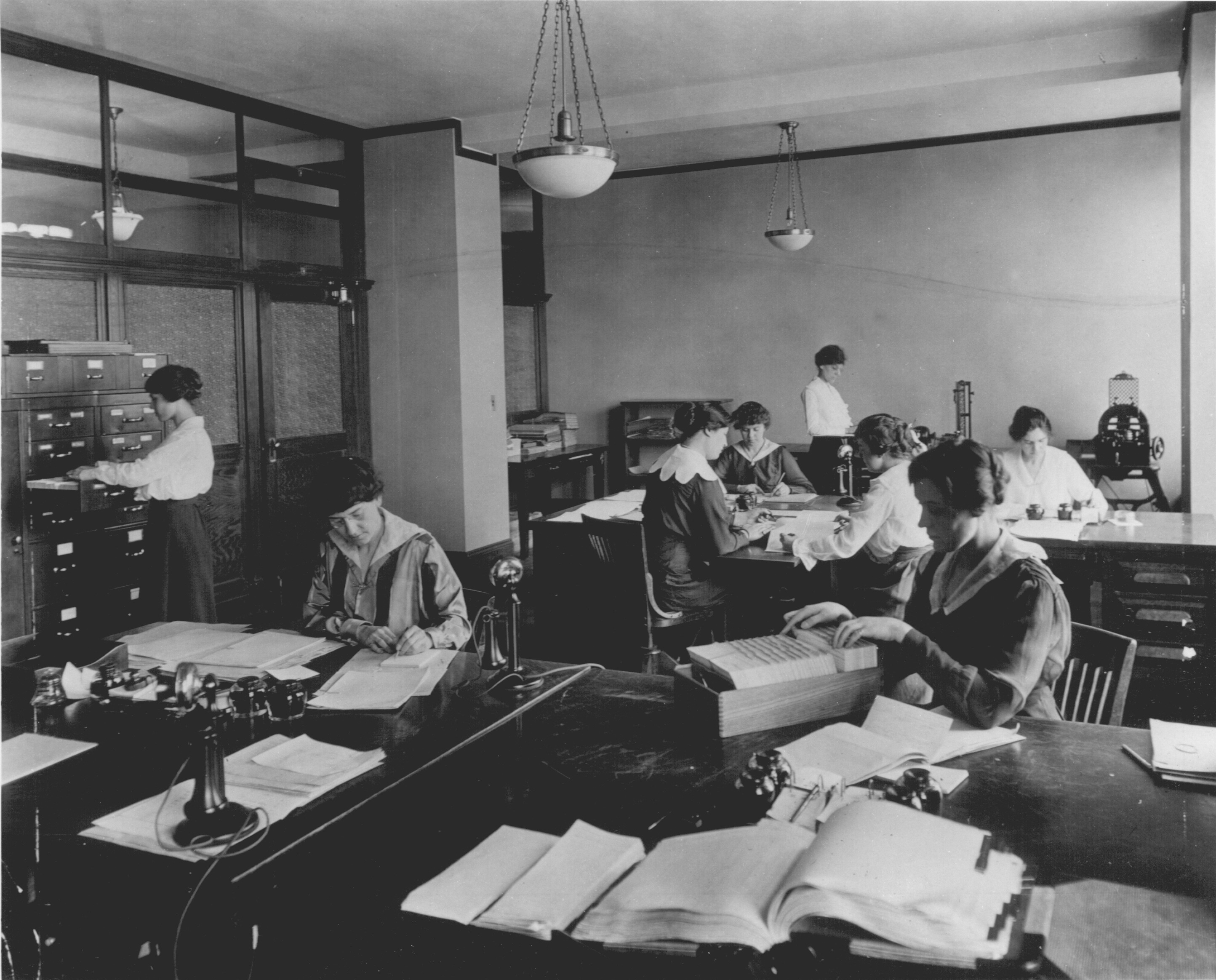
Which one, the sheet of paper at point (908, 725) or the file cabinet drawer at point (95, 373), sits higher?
the file cabinet drawer at point (95, 373)

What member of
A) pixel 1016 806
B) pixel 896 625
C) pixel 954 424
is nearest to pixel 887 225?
pixel 954 424

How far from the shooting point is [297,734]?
2047mm

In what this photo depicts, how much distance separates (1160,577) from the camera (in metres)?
3.91

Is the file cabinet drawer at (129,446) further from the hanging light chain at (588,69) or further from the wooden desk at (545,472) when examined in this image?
the hanging light chain at (588,69)

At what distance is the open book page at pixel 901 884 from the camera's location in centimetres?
118

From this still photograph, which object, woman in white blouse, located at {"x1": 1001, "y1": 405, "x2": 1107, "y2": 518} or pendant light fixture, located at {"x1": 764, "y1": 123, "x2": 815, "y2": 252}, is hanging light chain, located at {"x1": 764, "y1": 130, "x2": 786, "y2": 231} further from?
woman in white blouse, located at {"x1": 1001, "y1": 405, "x2": 1107, "y2": 518}

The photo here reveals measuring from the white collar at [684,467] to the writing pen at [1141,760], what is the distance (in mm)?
2424

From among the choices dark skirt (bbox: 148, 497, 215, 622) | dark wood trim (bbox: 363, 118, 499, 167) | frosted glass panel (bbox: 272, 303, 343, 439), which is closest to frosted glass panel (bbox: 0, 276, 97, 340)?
dark skirt (bbox: 148, 497, 215, 622)

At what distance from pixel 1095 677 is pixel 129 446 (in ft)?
15.0

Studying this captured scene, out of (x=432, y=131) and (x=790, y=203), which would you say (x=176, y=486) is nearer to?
(x=432, y=131)

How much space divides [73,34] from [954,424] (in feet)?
22.6

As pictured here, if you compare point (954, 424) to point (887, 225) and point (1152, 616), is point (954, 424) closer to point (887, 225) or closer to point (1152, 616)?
point (887, 225)

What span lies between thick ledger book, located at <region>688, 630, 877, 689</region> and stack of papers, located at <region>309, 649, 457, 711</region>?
2.15ft

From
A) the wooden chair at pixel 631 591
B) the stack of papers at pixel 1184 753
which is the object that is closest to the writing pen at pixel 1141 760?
the stack of papers at pixel 1184 753
